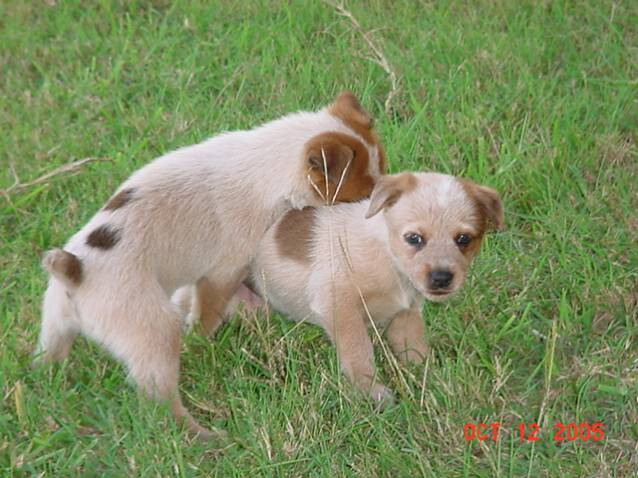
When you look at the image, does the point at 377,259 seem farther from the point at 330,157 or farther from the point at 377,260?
the point at 330,157

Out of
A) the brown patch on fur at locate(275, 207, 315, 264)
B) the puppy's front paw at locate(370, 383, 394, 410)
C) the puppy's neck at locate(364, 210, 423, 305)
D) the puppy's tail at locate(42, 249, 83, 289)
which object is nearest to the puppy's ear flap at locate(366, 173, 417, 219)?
the puppy's neck at locate(364, 210, 423, 305)

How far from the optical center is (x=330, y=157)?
5082mm

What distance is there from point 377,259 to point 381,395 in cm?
59

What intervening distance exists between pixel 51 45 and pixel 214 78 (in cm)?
132

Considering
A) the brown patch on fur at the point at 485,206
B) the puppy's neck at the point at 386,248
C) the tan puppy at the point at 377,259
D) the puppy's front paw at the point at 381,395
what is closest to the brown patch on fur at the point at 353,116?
the tan puppy at the point at 377,259

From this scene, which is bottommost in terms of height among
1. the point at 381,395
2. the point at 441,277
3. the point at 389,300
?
the point at 381,395

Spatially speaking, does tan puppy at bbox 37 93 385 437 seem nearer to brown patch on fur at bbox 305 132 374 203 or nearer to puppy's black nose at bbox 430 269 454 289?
brown patch on fur at bbox 305 132 374 203

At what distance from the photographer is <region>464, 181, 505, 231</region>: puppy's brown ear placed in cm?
470

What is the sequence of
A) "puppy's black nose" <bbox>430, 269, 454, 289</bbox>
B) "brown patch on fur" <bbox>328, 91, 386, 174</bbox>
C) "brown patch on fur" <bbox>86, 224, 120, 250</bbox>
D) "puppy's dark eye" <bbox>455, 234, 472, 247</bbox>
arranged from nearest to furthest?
"puppy's black nose" <bbox>430, 269, 454, 289</bbox> < "puppy's dark eye" <bbox>455, 234, 472, 247</bbox> < "brown patch on fur" <bbox>86, 224, 120, 250</bbox> < "brown patch on fur" <bbox>328, 91, 386, 174</bbox>

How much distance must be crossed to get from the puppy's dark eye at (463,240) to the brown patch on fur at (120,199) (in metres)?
1.45

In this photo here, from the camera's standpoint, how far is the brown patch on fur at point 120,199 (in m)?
4.97

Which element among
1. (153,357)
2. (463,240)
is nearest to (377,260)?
(463,240)

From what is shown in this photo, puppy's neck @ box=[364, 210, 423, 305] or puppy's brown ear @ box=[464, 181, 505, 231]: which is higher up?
puppy's brown ear @ box=[464, 181, 505, 231]

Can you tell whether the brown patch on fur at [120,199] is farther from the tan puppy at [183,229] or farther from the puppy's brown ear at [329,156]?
the puppy's brown ear at [329,156]
